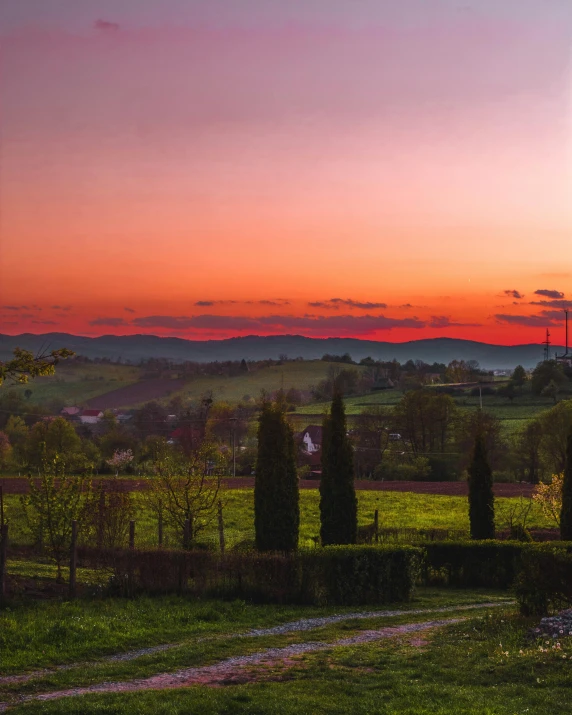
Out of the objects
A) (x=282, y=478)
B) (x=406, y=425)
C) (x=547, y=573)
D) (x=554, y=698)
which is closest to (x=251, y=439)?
(x=406, y=425)

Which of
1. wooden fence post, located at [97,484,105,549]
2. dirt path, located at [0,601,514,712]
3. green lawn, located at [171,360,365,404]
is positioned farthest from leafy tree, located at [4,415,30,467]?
dirt path, located at [0,601,514,712]

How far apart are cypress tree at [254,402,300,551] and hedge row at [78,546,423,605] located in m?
4.28

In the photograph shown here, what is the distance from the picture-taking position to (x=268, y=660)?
44.4 ft

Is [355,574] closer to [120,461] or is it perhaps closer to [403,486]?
[403,486]

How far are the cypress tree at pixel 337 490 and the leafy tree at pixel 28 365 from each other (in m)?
15.5

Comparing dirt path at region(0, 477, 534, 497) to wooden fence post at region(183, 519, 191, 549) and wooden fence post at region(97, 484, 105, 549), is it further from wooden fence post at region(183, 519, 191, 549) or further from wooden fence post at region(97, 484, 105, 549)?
wooden fence post at region(183, 519, 191, 549)

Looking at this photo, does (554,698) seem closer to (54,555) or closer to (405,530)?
(54,555)

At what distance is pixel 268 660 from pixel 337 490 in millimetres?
14262

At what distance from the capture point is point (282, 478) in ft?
83.6

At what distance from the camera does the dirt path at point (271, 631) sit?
504 inches

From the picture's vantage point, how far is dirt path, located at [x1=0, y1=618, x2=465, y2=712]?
11.5 meters

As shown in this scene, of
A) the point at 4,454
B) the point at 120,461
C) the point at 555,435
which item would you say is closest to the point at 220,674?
the point at 120,461

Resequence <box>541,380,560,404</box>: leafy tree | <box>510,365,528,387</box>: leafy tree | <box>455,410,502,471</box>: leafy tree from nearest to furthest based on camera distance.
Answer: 1. <box>455,410,502,471</box>: leafy tree
2. <box>541,380,560,404</box>: leafy tree
3. <box>510,365,528,387</box>: leafy tree

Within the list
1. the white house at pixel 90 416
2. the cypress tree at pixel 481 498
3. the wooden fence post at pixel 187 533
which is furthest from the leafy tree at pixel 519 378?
the wooden fence post at pixel 187 533
